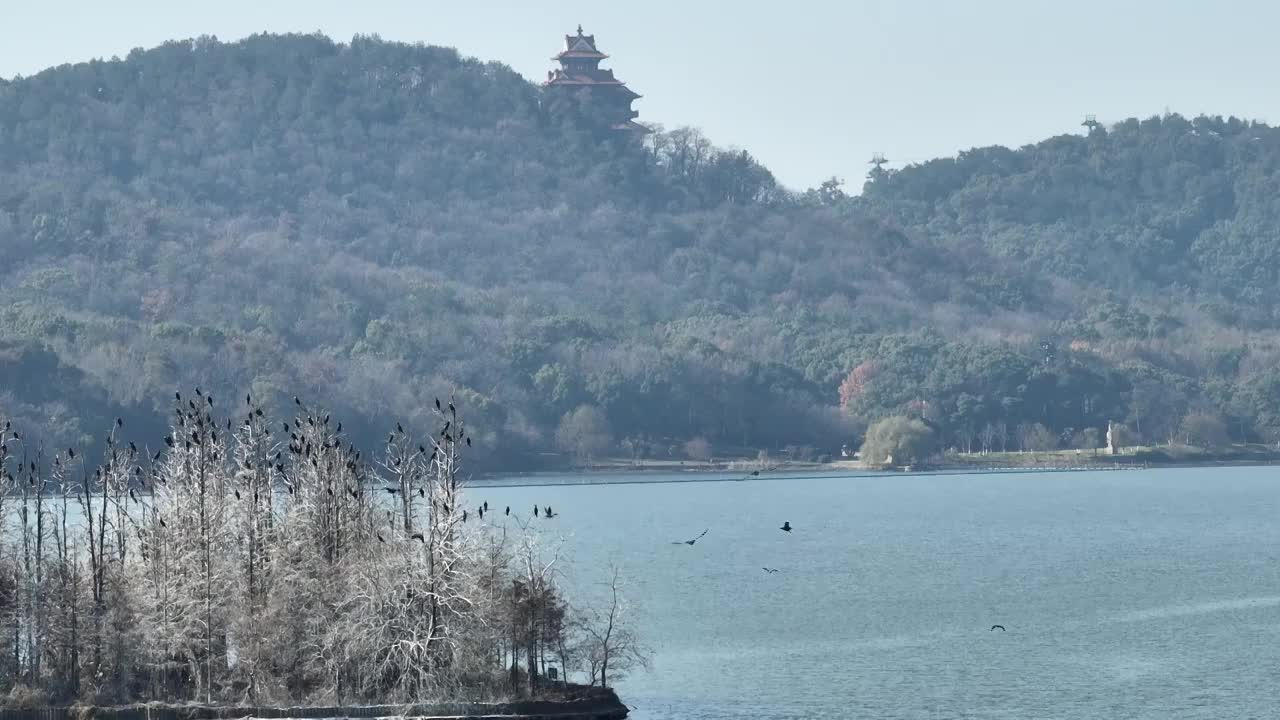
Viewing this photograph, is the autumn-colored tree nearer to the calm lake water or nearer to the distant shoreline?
the distant shoreline

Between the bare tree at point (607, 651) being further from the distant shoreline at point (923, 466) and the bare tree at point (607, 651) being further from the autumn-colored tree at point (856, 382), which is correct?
the autumn-colored tree at point (856, 382)

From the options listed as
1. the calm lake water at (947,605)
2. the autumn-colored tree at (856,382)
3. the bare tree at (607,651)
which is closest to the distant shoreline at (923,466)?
the autumn-colored tree at (856,382)

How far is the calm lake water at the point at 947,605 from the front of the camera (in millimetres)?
56594

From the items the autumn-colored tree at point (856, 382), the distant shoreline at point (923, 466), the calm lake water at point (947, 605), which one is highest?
the autumn-colored tree at point (856, 382)

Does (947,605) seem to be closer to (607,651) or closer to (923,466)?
(607,651)

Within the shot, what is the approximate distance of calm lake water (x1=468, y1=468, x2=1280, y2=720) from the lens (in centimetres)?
5659

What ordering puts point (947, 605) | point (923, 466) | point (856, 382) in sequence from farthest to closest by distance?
point (856, 382) < point (923, 466) < point (947, 605)

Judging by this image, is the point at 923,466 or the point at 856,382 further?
the point at 856,382

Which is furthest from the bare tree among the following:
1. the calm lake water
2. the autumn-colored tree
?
the autumn-colored tree

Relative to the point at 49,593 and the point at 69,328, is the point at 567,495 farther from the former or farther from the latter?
the point at 49,593

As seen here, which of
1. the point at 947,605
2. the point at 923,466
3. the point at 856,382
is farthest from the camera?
the point at 856,382

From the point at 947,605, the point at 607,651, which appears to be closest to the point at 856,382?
the point at 947,605

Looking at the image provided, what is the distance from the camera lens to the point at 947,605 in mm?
77688

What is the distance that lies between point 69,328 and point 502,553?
115596 millimetres
